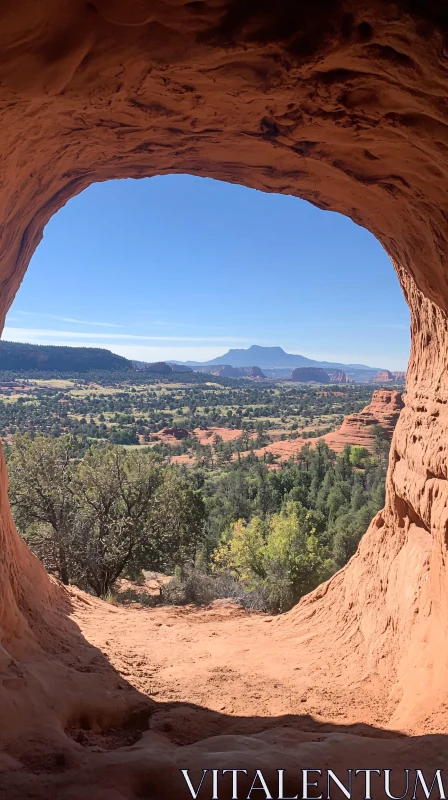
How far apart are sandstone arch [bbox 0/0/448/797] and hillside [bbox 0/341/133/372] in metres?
150

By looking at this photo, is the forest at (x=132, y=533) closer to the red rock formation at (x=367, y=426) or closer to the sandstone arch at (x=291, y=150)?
the sandstone arch at (x=291, y=150)

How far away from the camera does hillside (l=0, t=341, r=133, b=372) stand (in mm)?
149087

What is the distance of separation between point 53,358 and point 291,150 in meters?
167

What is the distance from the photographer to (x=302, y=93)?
4312 mm

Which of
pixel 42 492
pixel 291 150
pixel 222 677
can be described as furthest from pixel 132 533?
pixel 291 150

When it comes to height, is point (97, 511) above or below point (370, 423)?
below

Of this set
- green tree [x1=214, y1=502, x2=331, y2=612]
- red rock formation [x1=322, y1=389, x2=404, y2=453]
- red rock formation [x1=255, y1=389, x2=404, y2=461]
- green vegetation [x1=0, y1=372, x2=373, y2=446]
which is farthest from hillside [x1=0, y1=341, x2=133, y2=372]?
green tree [x1=214, y1=502, x2=331, y2=612]

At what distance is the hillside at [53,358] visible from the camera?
14909 centimetres

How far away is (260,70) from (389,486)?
701cm

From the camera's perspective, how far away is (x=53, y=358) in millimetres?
160750

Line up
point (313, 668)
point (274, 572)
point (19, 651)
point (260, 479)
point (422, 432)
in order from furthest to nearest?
point (260, 479)
point (274, 572)
point (313, 668)
point (422, 432)
point (19, 651)

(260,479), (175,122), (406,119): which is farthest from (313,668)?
(260,479)

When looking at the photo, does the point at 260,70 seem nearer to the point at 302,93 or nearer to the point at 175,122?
the point at 302,93

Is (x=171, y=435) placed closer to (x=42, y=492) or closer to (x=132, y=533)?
(x=132, y=533)
